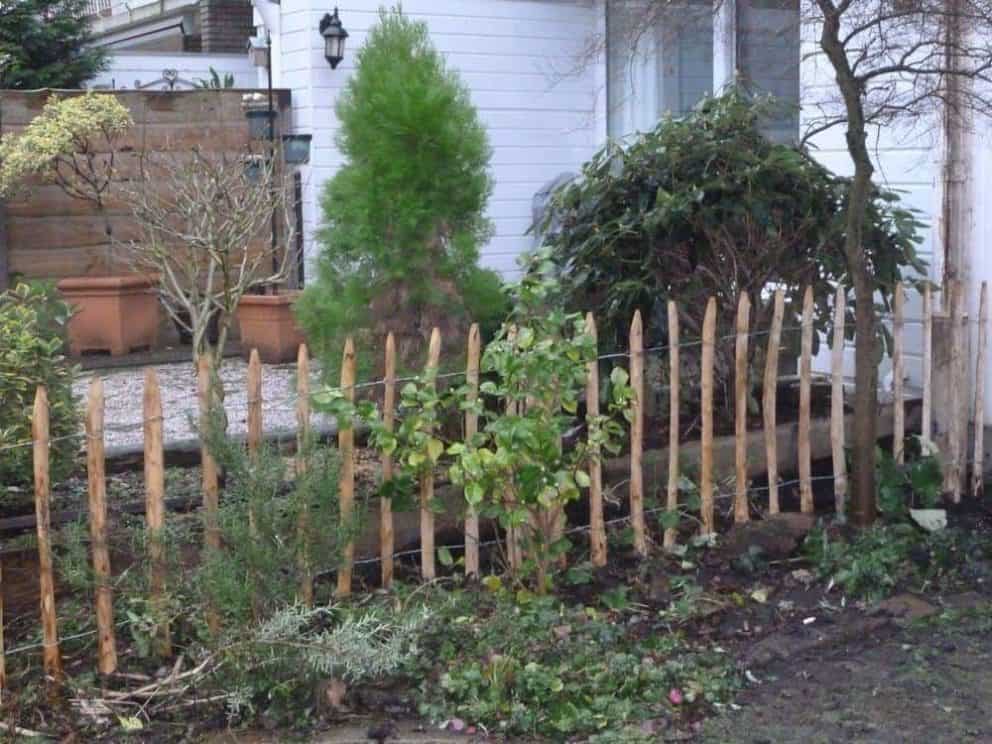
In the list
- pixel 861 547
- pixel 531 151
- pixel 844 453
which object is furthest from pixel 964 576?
pixel 531 151

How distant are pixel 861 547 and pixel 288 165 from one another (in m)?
5.88

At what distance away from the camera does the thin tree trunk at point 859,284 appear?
240 inches

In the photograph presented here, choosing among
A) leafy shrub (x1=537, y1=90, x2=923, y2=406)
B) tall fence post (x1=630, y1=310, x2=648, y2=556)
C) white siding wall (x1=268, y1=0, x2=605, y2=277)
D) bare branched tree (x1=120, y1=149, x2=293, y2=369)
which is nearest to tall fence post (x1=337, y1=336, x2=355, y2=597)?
bare branched tree (x1=120, y1=149, x2=293, y2=369)

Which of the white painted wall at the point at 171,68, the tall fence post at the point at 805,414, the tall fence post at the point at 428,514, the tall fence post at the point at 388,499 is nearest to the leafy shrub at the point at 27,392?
the tall fence post at the point at 388,499

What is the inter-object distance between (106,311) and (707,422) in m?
5.89

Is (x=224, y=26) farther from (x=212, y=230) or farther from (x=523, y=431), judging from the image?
(x=523, y=431)

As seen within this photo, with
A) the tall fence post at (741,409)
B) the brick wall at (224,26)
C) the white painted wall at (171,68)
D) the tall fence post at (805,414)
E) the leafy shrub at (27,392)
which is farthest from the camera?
the brick wall at (224,26)

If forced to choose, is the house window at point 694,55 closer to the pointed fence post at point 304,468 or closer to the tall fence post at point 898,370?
the tall fence post at point 898,370

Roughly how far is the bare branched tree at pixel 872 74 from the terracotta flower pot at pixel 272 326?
157 inches

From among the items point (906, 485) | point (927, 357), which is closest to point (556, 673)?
point (906, 485)

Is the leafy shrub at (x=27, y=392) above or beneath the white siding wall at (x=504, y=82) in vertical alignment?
beneath

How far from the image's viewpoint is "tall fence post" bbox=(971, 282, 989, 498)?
7.19 meters

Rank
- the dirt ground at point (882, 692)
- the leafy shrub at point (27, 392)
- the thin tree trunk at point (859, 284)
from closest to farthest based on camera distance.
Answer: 1. the dirt ground at point (882, 692)
2. the leafy shrub at point (27, 392)
3. the thin tree trunk at point (859, 284)

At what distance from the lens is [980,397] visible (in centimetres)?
731
